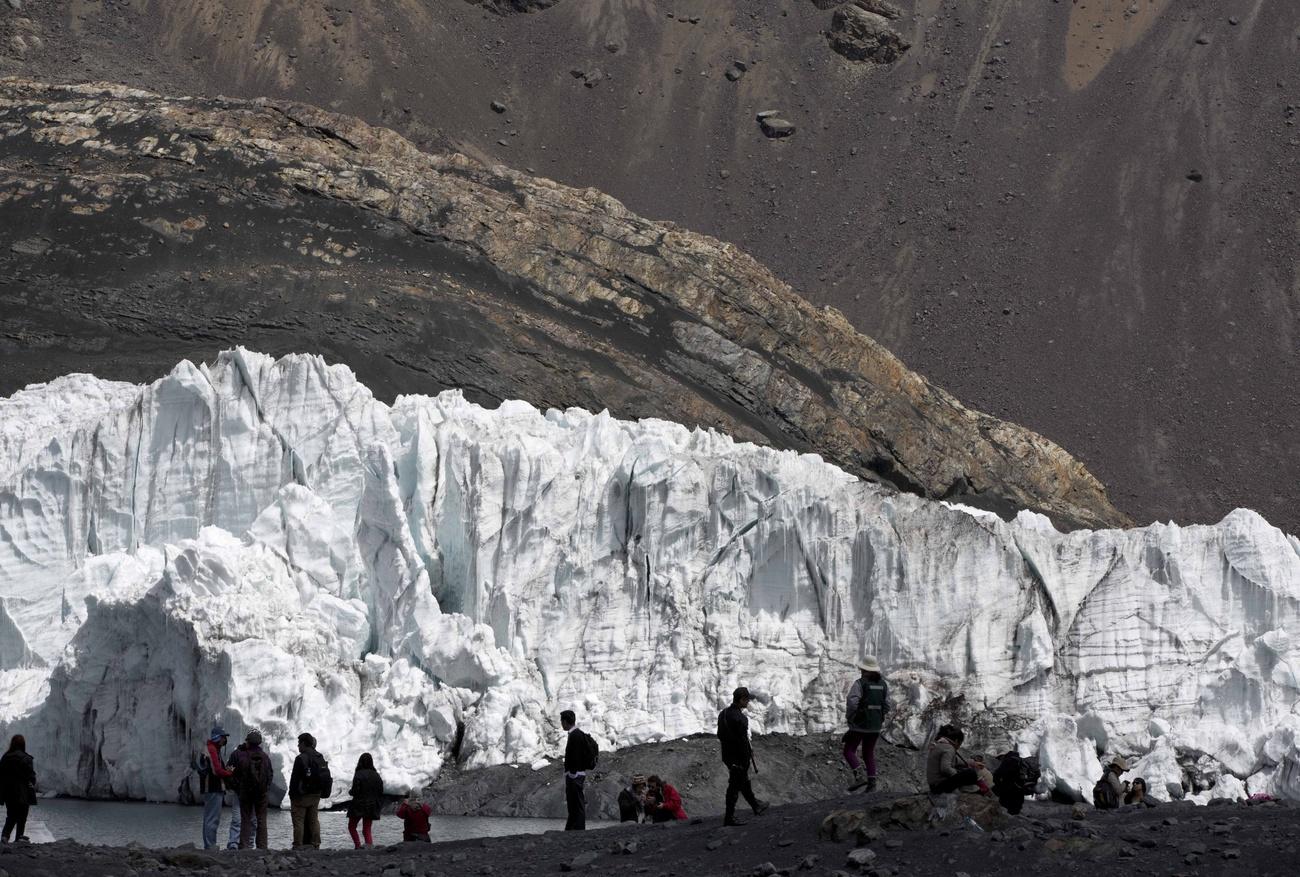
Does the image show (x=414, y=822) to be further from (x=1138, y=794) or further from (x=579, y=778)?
(x=1138, y=794)

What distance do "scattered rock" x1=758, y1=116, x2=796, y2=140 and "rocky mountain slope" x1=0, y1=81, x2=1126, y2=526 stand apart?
25.1 metres

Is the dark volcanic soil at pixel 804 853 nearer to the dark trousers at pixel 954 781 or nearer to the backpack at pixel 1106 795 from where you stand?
the dark trousers at pixel 954 781

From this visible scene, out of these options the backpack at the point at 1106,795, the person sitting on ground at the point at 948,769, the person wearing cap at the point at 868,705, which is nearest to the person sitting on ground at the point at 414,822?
the person wearing cap at the point at 868,705

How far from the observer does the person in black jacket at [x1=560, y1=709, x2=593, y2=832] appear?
12.5 m

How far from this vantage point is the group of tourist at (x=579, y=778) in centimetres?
1065

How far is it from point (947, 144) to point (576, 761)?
62.0 meters

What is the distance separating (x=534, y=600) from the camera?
2345cm

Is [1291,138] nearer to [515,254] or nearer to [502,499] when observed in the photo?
[515,254]

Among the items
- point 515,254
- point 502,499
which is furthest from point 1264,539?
point 515,254

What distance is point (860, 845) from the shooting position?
9.88m

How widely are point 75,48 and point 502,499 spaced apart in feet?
171

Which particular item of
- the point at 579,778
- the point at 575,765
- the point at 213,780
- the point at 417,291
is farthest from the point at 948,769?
the point at 417,291

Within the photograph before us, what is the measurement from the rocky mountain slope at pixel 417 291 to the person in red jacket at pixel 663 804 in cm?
2387

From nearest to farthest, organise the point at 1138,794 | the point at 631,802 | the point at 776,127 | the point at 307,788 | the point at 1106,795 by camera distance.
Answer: the point at 307,788 → the point at 1106,795 → the point at 631,802 → the point at 1138,794 → the point at 776,127
